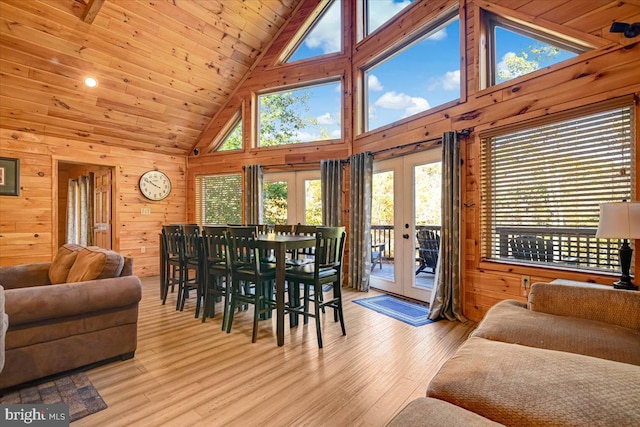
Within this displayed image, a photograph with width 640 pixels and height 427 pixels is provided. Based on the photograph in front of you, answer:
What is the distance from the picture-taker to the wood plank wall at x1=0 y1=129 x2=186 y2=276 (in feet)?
14.7

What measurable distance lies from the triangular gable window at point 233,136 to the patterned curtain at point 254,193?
0.74 metres

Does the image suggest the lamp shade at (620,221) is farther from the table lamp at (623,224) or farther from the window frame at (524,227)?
the window frame at (524,227)

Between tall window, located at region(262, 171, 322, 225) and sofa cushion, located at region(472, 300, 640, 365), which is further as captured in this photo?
tall window, located at region(262, 171, 322, 225)

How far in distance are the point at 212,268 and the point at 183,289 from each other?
28.1 inches

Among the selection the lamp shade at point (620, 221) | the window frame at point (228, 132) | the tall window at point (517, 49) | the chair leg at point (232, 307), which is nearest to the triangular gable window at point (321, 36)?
the window frame at point (228, 132)

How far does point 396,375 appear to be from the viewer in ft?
7.23

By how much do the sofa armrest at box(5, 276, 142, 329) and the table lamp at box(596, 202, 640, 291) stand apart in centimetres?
333

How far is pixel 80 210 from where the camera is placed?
6.61m

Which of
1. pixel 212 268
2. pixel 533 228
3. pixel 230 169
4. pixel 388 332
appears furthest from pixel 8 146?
pixel 533 228

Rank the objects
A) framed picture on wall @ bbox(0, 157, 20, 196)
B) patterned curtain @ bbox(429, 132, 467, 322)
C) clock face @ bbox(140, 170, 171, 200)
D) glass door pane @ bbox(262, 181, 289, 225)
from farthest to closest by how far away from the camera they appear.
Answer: clock face @ bbox(140, 170, 171, 200) → glass door pane @ bbox(262, 181, 289, 225) → framed picture on wall @ bbox(0, 157, 20, 196) → patterned curtain @ bbox(429, 132, 467, 322)

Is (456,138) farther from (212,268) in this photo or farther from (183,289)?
(183,289)

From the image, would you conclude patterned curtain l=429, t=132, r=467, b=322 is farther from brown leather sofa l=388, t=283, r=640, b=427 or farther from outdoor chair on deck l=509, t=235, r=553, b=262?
brown leather sofa l=388, t=283, r=640, b=427

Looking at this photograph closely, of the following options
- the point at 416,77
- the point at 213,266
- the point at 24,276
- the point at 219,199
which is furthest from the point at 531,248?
the point at 219,199

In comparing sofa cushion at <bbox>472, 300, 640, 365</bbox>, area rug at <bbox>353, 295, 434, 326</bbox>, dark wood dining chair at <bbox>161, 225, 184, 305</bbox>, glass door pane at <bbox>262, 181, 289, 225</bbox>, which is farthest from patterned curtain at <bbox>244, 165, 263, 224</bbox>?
sofa cushion at <bbox>472, 300, 640, 365</bbox>
